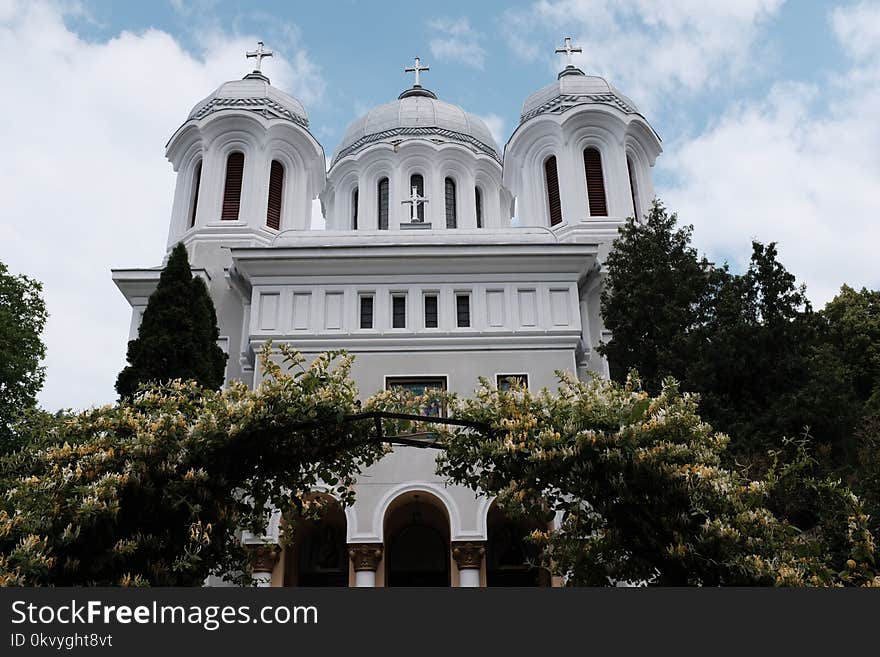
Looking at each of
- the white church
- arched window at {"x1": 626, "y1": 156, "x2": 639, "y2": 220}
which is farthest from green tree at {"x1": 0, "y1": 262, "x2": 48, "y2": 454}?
arched window at {"x1": 626, "y1": 156, "x2": 639, "y2": 220}

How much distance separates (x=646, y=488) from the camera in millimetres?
8453

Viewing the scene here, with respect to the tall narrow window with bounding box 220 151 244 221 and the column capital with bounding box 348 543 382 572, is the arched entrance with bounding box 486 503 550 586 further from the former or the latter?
the tall narrow window with bounding box 220 151 244 221

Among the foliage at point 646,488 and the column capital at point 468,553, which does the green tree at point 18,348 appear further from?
the foliage at point 646,488

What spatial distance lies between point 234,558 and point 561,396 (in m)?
4.26

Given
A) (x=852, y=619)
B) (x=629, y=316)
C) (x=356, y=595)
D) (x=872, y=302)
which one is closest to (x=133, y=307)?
(x=629, y=316)

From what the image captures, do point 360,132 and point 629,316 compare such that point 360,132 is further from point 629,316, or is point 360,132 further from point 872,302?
point 872,302

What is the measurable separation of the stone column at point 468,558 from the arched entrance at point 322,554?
14.2 feet

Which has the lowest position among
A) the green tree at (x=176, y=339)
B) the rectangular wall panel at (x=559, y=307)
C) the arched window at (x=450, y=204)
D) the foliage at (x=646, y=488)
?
the foliage at (x=646, y=488)

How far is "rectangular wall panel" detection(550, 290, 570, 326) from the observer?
21.4 meters

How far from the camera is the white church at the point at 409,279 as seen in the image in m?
20.5

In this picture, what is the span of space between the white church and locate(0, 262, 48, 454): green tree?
4308mm

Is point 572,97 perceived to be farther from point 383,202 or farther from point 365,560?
point 365,560

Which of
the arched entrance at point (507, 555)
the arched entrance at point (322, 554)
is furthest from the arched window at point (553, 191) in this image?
the arched entrance at point (322, 554)

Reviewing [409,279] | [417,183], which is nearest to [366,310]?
[409,279]
